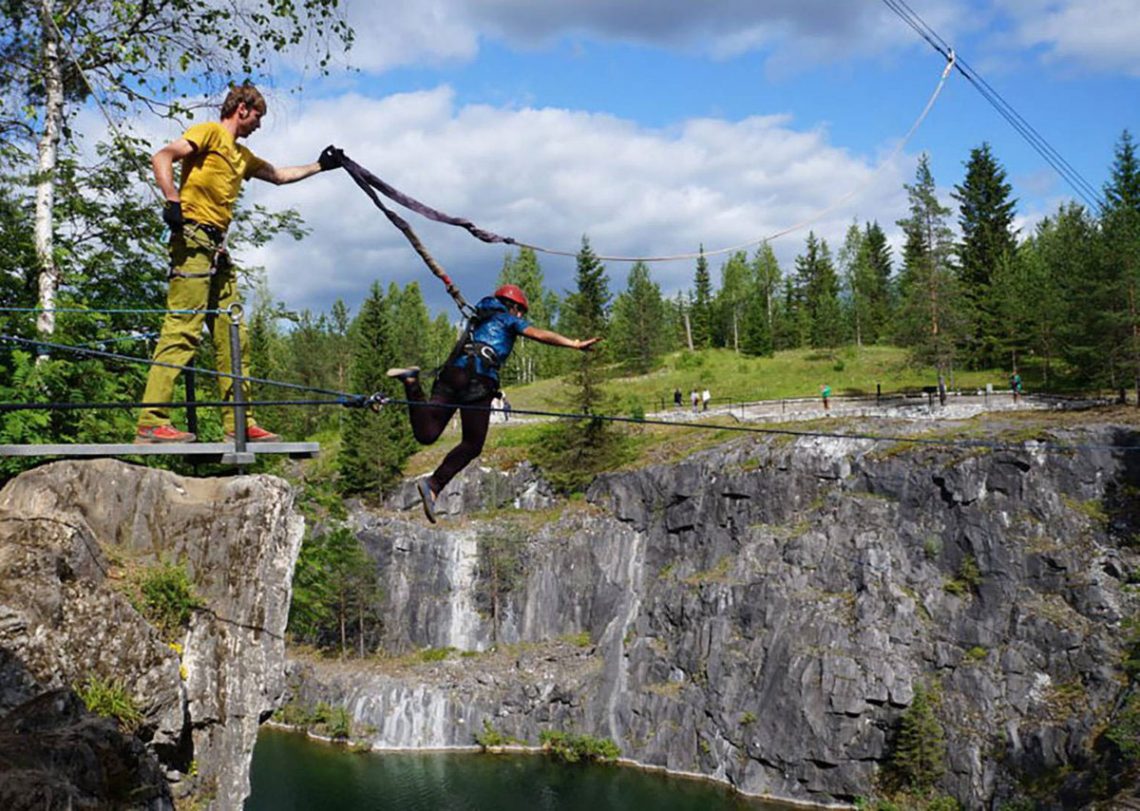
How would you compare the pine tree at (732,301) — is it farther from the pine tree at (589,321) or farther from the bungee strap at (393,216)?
the bungee strap at (393,216)

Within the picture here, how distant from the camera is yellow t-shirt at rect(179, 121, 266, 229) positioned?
6.47 meters

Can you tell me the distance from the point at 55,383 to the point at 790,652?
→ 32263 mm

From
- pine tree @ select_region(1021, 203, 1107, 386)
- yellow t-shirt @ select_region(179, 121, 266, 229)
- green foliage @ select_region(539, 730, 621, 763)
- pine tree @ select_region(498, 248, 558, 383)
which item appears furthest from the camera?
pine tree @ select_region(498, 248, 558, 383)

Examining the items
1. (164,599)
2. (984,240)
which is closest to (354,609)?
(164,599)

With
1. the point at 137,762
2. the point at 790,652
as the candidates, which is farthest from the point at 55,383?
the point at 790,652

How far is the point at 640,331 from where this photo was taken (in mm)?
68375

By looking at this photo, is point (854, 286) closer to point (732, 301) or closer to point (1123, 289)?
point (732, 301)

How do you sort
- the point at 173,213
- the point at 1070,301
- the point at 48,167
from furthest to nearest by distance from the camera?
the point at 1070,301 < the point at 48,167 < the point at 173,213

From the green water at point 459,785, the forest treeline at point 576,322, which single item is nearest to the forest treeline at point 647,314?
the forest treeline at point 576,322

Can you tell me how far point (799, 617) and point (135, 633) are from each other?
109ft

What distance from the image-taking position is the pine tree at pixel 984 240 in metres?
59.3

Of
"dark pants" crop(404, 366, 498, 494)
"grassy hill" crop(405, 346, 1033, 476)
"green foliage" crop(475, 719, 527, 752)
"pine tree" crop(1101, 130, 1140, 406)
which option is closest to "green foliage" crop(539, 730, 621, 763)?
"green foliage" crop(475, 719, 527, 752)

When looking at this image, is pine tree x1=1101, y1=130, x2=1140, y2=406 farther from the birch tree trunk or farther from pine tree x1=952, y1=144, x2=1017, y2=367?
the birch tree trunk

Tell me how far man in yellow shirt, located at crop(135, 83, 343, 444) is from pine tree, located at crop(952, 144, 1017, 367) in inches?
2311
